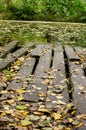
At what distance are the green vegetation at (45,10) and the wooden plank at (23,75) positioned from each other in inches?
617

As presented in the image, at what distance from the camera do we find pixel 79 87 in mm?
4789

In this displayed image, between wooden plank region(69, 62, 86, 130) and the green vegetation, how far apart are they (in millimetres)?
16278

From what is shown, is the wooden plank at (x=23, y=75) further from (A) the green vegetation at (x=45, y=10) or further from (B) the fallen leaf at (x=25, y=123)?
(A) the green vegetation at (x=45, y=10)

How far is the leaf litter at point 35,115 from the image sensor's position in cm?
341

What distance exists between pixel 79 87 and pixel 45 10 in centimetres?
1856

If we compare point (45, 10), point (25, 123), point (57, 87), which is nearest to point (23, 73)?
point (57, 87)

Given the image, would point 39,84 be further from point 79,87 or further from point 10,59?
point 10,59

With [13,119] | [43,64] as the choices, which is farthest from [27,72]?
[13,119]

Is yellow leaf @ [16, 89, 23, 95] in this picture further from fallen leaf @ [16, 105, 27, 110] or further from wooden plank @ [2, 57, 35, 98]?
fallen leaf @ [16, 105, 27, 110]

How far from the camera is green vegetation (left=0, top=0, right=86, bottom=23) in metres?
22.4

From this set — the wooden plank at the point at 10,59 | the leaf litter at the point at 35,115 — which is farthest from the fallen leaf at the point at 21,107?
the wooden plank at the point at 10,59

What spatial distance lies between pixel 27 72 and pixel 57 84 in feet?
3.19

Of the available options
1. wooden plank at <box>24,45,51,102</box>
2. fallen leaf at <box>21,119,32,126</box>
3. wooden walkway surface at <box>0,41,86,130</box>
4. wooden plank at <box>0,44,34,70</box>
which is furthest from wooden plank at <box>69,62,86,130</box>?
wooden plank at <box>0,44,34,70</box>

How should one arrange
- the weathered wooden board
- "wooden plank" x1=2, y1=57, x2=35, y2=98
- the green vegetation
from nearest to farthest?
the weathered wooden board < "wooden plank" x1=2, y1=57, x2=35, y2=98 < the green vegetation
